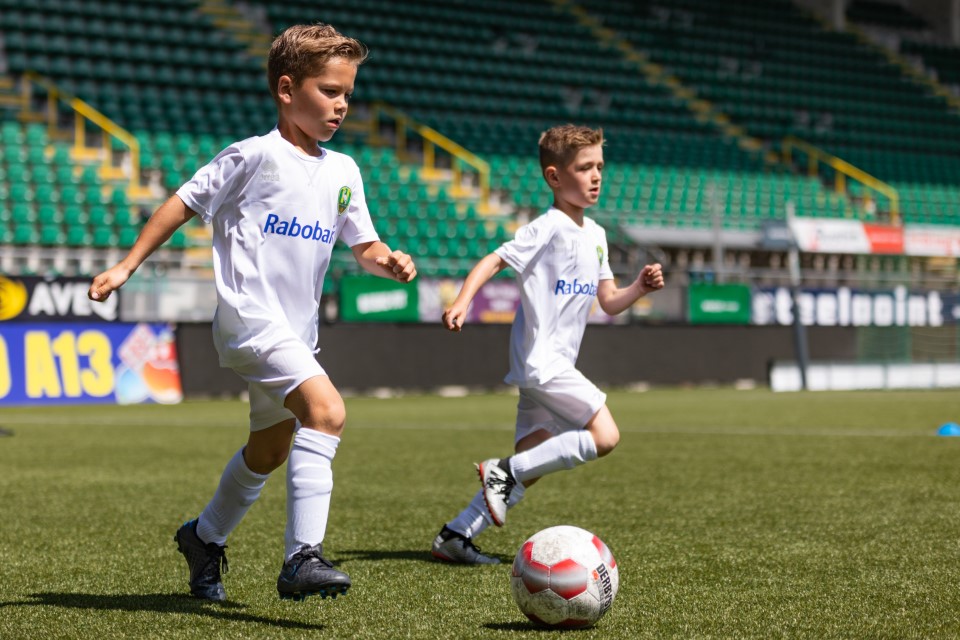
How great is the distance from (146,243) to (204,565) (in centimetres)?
111

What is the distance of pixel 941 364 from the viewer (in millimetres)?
22141

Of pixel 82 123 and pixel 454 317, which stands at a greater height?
pixel 454 317

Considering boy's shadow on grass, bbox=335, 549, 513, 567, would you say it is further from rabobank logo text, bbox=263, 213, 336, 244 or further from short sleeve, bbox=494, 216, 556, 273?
rabobank logo text, bbox=263, 213, 336, 244

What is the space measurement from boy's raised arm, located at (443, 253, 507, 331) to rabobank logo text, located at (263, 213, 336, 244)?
589 mm

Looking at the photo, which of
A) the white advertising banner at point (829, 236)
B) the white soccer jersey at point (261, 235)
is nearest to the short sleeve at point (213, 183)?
the white soccer jersey at point (261, 235)

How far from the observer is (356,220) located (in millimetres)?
3990

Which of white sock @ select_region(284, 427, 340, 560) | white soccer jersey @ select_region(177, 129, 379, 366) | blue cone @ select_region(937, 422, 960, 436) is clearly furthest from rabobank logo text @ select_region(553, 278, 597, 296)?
blue cone @ select_region(937, 422, 960, 436)

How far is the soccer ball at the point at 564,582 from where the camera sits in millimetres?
3486

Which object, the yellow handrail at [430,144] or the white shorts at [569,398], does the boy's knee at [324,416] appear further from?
the yellow handrail at [430,144]

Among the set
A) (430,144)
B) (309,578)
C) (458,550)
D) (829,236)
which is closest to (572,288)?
(458,550)

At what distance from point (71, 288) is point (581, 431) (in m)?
12.1

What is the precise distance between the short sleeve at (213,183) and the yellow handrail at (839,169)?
28087mm

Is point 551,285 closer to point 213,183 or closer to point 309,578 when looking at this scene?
point 213,183

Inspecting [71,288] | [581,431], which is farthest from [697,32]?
[581,431]
